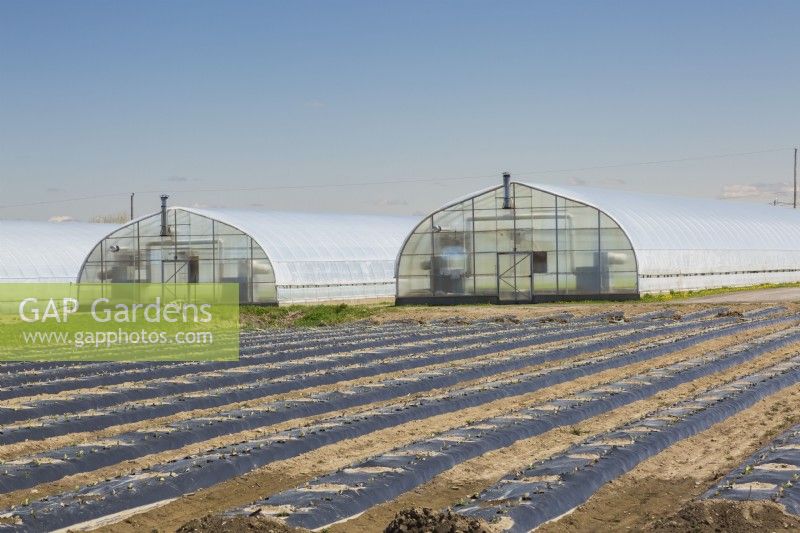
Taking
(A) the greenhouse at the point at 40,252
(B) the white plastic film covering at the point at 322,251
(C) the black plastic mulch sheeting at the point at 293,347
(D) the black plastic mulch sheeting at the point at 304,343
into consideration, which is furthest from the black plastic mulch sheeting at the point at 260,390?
(A) the greenhouse at the point at 40,252

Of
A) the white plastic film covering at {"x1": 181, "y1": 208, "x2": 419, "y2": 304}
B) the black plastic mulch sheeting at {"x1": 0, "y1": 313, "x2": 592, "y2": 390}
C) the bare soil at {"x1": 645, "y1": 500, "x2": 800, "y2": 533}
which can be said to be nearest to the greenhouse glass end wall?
the white plastic film covering at {"x1": 181, "y1": 208, "x2": 419, "y2": 304}

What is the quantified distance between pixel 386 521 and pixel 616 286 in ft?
85.4

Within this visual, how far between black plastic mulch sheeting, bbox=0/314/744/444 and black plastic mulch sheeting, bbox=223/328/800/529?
93.8 inches

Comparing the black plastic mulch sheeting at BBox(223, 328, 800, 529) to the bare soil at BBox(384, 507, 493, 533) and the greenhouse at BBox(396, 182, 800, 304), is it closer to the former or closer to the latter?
the bare soil at BBox(384, 507, 493, 533)

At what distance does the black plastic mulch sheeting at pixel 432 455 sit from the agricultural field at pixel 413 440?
24 mm

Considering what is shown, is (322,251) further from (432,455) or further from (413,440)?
(432,455)

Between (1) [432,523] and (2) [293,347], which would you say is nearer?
(1) [432,523]

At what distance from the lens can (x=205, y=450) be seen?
10.1 m

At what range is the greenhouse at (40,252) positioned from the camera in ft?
127

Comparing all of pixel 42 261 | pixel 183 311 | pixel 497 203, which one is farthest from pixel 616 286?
pixel 42 261

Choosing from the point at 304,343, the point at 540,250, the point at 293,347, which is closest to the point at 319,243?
the point at 540,250

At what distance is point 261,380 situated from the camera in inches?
614

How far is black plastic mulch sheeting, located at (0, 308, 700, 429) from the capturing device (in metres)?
12.8

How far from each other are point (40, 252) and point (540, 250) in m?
18.4
